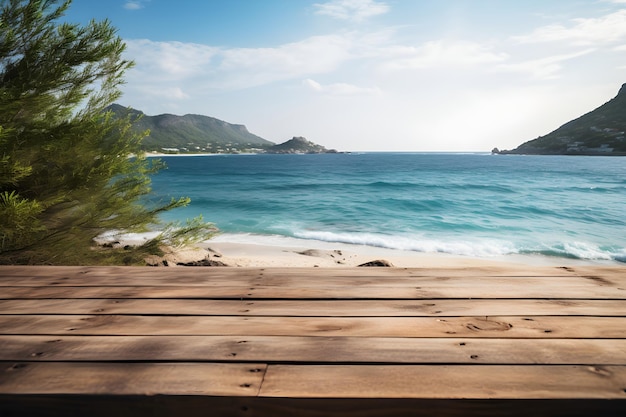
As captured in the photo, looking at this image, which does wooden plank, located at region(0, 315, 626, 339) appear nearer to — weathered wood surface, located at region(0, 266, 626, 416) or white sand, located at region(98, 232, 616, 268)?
weathered wood surface, located at region(0, 266, 626, 416)

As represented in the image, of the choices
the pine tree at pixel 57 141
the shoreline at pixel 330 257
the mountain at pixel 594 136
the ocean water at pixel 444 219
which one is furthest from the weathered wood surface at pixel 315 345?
the mountain at pixel 594 136

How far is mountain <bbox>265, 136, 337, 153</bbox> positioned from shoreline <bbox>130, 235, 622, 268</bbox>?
174 m

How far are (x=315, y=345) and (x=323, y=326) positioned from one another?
0.62 feet

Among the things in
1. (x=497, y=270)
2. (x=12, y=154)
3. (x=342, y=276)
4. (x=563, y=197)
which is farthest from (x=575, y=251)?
(x=563, y=197)

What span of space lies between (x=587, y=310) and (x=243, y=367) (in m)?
1.68

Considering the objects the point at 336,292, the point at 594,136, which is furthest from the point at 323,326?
the point at 594,136

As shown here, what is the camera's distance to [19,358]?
1.33 m

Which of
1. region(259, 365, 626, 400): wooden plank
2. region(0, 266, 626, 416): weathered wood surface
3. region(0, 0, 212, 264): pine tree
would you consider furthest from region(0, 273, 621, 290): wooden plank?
region(0, 0, 212, 264): pine tree

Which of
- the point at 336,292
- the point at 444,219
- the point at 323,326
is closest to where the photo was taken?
the point at 323,326

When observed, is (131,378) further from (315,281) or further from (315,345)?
(315,281)

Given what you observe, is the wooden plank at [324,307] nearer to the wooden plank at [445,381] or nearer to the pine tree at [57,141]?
the wooden plank at [445,381]

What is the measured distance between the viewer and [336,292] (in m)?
2.03

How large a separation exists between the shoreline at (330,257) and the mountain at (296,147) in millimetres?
173639

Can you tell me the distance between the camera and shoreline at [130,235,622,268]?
9.41m
